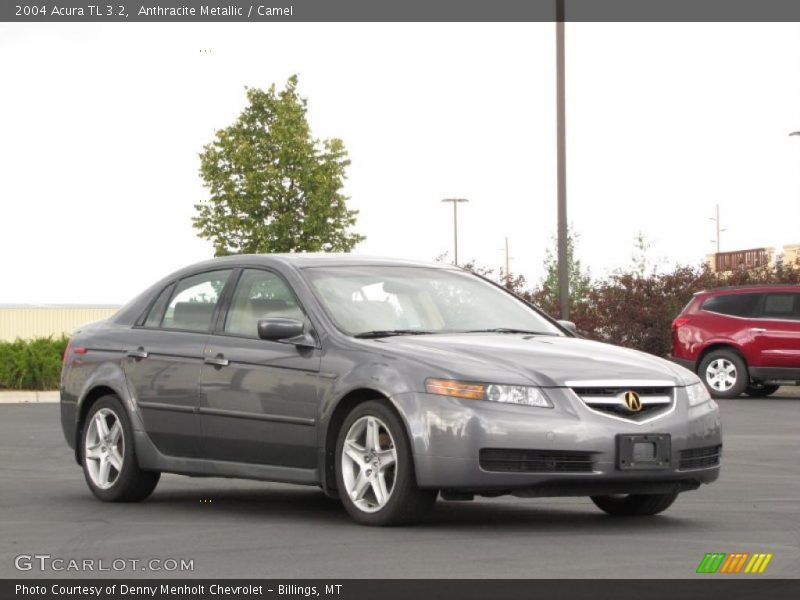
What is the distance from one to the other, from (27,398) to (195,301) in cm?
1649

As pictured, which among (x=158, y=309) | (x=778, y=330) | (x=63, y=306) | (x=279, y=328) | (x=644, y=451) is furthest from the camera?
(x=63, y=306)

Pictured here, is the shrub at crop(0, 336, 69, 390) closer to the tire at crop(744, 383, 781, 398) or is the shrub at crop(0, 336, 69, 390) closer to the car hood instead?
the tire at crop(744, 383, 781, 398)

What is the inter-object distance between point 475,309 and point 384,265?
65cm

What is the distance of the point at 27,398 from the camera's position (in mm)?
26703

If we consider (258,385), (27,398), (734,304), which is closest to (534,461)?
(258,385)

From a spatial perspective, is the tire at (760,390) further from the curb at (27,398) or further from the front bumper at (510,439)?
the front bumper at (510,439)

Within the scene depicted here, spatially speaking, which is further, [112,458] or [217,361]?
[112,458]

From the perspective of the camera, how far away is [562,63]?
25.0 metres

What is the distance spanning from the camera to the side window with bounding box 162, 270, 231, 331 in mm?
10766

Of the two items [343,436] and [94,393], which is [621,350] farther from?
[94,393]

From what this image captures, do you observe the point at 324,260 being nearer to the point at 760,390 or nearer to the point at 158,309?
the point at 158,309

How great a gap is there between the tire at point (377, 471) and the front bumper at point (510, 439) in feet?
0.37
